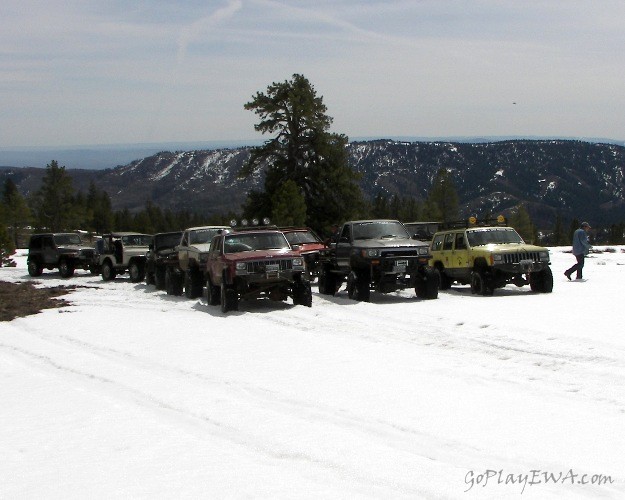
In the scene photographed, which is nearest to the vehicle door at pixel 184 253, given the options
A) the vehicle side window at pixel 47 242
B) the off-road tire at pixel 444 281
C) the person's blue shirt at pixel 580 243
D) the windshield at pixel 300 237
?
the windshield at pixel 300 237

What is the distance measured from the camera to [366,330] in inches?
515

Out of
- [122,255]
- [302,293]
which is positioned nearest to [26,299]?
[122,255]

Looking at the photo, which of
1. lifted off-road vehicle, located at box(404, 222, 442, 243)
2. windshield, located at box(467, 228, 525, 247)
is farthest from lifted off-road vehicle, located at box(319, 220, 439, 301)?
lifted off-road vehicle, located at box(404, 222, 442, 243)

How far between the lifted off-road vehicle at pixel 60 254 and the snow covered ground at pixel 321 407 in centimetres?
1655

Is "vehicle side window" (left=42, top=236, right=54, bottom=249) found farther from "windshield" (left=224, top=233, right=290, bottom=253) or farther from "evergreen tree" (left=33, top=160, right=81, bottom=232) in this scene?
"evergreen tree" (left=33, top=160, right=81, bottom=232)

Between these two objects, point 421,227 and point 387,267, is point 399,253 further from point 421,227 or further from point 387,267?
point 421,227

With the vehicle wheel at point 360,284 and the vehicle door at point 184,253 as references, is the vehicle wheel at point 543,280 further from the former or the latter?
the vehicle door at point 184,253

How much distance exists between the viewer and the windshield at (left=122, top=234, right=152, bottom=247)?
95.0 feet

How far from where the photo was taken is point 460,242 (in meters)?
20.4

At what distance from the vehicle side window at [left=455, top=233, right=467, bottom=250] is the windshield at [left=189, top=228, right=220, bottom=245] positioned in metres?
7.03

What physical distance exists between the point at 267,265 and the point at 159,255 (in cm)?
847

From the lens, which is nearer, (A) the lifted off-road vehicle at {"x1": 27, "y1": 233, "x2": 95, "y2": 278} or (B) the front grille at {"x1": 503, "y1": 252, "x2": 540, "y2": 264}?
(B) the front grille at {"x1": 503, "y1": 252, "x2": 540, "y2": 264}

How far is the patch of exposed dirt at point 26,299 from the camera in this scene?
1759cm

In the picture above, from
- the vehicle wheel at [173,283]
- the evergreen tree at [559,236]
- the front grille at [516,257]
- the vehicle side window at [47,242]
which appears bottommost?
the evergreen tree at [559,236]
